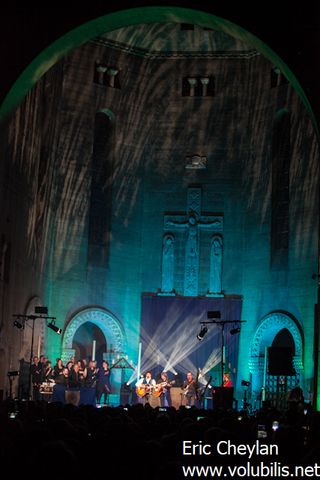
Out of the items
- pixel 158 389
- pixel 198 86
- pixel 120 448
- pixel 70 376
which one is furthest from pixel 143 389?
pixel 120 448

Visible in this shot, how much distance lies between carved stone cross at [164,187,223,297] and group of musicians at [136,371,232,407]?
389 cm

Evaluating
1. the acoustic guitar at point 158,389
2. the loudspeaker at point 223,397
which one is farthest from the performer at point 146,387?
the loudspeaker at point 223,397

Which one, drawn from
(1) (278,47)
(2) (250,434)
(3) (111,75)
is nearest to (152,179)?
(3) (111,75)

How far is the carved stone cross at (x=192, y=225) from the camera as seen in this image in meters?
28.3

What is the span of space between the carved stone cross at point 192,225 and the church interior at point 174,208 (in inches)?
1.4

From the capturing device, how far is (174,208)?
28625 millimetres

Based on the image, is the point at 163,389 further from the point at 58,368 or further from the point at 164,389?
the point at 58,368

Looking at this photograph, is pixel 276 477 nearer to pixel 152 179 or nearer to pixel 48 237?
A: pixel 48 237

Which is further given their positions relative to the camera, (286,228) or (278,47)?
(286,228)

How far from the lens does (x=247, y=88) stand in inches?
1117

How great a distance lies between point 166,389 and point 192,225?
587 cm

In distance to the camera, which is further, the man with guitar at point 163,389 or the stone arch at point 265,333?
the stone arch at point 265,333

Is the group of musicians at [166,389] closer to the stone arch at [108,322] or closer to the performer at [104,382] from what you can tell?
the performer at [104,382]

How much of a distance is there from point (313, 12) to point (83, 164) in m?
16.4
